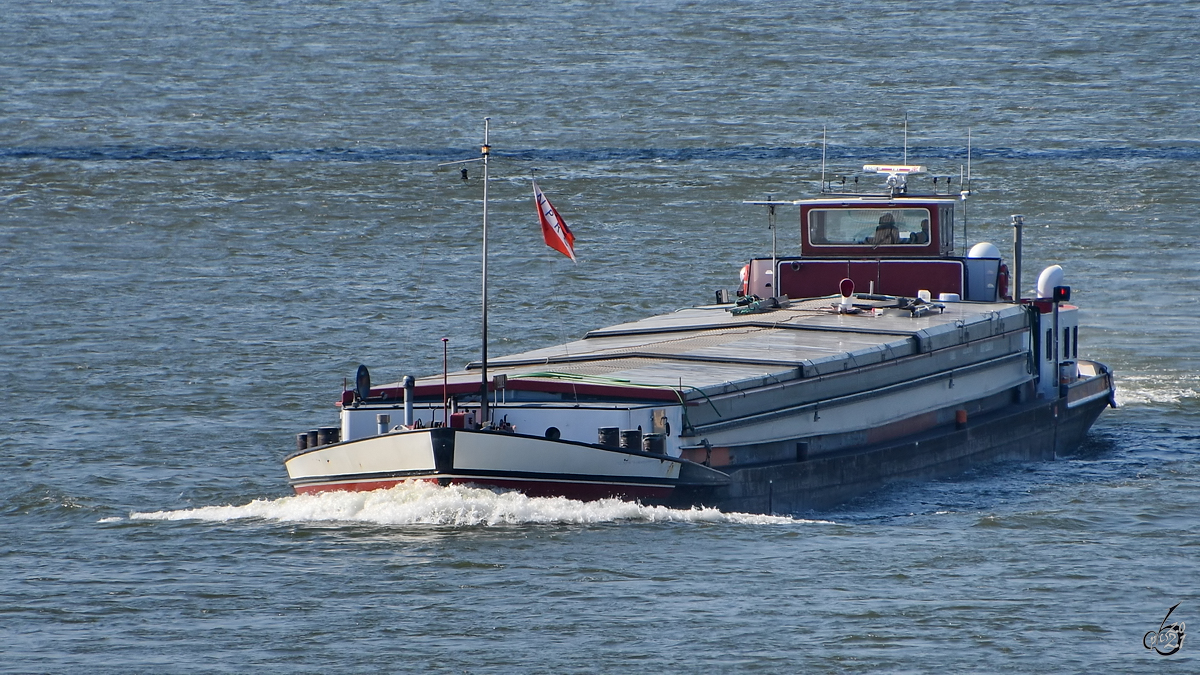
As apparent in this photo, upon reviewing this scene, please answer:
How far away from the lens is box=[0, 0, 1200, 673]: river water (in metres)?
20.0

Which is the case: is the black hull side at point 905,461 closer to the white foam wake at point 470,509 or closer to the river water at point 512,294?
the river water at point 512,294

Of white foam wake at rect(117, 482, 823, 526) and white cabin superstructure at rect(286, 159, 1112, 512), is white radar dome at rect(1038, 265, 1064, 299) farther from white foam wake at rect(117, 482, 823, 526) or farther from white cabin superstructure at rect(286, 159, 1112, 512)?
white foam wake at rect(117, 482, 823, 526)

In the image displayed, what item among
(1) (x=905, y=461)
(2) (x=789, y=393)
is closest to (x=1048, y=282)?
(1) (x=905, y=461)

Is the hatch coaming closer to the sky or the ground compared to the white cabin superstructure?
closer to the sky

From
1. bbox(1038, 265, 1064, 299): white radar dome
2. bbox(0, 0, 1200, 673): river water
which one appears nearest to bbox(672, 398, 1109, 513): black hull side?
bbox(0, 0, 1200, 673): river water

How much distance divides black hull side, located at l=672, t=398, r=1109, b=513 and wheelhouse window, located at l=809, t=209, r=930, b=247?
3.51 metres

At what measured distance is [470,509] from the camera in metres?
22.9

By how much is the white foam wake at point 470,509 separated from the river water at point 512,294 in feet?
0.14

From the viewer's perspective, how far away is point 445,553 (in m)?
22.0

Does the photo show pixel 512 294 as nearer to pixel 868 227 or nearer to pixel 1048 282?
pixel 868 227

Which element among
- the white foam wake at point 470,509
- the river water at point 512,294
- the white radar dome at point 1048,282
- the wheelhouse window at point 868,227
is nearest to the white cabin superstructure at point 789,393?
the wheelhouse window at point 868,227

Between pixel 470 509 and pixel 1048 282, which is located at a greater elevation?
pixel 1048 282

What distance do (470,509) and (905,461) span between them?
292 inches

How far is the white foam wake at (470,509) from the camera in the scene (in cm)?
2295
